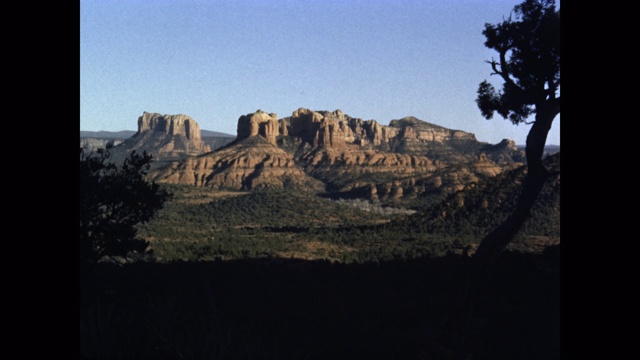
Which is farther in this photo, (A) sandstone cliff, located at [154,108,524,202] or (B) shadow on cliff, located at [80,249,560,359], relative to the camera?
(A) sandstone cliff, located at [154,108,524,202]

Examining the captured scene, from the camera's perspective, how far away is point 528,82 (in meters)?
16.5

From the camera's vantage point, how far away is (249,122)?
6171 inches

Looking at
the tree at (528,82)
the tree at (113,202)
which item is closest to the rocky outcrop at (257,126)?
the tree at (113,202)

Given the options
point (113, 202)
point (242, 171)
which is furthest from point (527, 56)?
point (242, 171)

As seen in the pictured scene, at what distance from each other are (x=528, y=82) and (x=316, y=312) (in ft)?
27.7

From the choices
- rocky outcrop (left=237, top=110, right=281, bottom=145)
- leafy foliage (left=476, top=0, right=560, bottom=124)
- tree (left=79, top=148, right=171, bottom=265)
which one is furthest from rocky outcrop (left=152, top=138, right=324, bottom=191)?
leafy foliage (left=476, top=0, right=560, bottom=124)

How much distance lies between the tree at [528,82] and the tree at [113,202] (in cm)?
1091

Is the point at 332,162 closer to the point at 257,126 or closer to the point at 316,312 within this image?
the point at 257,126

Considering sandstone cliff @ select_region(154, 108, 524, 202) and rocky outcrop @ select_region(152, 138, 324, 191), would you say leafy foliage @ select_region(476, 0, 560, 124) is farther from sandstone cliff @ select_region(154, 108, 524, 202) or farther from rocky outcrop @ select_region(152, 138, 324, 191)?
rocky outcrop @ select_region(152, 138, 324, 191)

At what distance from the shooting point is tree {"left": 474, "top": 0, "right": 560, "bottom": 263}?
14586mm

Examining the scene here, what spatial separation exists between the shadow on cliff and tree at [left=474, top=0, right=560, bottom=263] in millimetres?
2315
